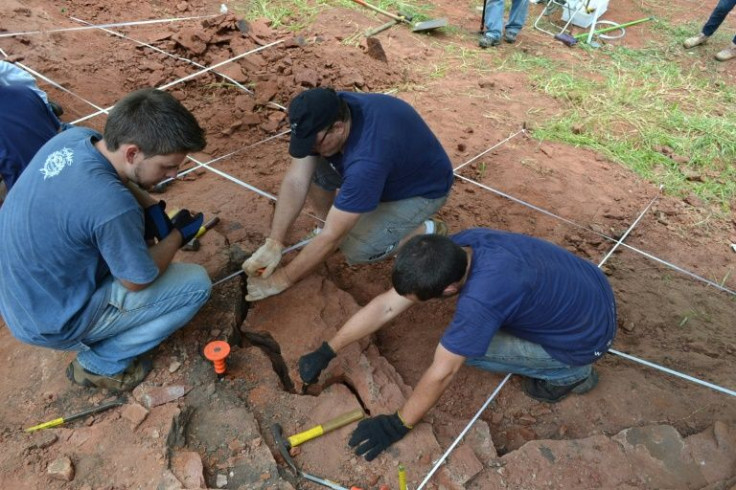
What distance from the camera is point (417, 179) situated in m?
3.16

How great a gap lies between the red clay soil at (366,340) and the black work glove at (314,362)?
0.35ft

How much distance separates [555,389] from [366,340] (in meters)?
1.06

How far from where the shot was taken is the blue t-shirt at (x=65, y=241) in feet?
6.73

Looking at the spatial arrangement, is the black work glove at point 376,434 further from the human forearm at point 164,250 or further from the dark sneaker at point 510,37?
the dark sneaker at point 510,37

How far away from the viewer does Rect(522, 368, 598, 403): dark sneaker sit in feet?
9.21

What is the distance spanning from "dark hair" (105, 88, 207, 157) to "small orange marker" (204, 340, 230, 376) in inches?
37.2

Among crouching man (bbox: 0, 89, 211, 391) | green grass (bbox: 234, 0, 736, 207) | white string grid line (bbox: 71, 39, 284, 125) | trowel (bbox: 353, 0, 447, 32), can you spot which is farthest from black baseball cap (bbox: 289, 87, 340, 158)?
trowel (bbox: 353, 0, 447, 32)

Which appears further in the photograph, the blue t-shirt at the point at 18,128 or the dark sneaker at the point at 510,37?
the dark sneaker at the point at 510,37

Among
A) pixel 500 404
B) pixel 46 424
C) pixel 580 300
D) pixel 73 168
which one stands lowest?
pixel 500 404

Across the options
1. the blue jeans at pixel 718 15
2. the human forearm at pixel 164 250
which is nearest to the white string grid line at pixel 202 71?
the human forearm at pixel 164 250

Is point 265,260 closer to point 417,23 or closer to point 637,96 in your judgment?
point 637,96

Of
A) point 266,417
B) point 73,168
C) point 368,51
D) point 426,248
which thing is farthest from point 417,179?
point 368,51

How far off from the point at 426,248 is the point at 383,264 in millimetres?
1584

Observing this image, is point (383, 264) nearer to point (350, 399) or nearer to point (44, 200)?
point (350, 399)
